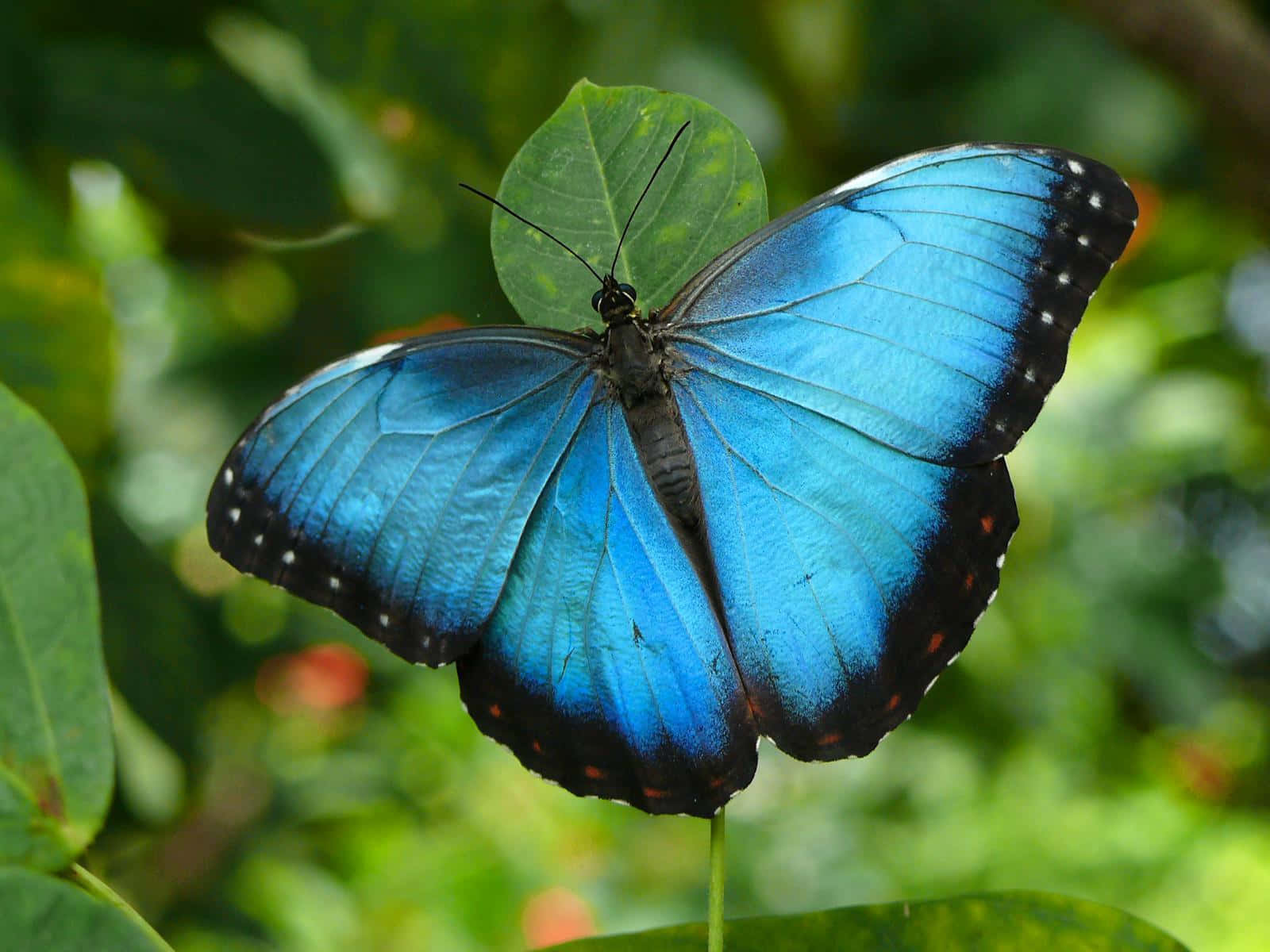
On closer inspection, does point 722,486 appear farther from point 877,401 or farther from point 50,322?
point 50,322

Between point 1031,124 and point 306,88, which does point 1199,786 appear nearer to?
point 1031,124

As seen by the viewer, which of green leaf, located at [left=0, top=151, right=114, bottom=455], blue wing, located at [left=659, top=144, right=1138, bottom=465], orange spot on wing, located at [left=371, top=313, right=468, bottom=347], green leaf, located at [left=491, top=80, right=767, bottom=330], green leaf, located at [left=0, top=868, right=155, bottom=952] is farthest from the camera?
orange spot on wing, located at [left=371, top=313, right=468, bottom=347]

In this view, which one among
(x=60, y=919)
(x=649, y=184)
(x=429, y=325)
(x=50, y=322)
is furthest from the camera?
(x=429, y=325)

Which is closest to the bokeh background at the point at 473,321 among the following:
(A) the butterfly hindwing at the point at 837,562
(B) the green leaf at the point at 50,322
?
(B) the green leaf at the point at 50,322

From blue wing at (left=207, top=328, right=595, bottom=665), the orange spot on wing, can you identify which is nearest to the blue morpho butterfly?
blue wing at (left=207, top=328, right=595, bottom=665)

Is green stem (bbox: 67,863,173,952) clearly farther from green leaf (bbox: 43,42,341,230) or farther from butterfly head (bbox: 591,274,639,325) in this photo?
green leaf (bbox: 43,42,341,230)

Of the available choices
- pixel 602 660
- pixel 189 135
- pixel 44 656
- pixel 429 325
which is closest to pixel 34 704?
pixel 44 656
